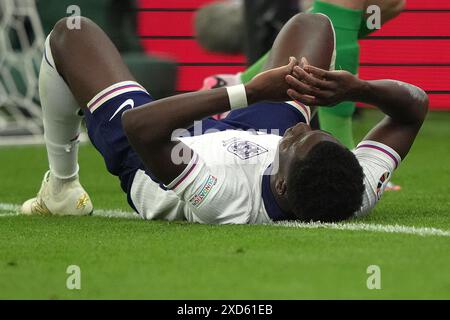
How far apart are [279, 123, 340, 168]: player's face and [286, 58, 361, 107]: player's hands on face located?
0.41 feet

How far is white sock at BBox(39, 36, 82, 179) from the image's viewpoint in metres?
5.33

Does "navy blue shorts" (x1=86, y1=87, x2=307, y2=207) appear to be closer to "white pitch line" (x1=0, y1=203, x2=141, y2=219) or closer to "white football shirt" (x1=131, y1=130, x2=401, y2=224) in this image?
"white football shirt" (x1=131, y1=130, x2=401, y2=224)

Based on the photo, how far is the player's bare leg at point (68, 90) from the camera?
5.12 m

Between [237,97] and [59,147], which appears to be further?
[59,147]

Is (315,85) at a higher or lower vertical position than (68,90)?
higher

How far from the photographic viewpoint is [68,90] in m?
5.34

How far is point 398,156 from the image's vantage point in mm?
5172

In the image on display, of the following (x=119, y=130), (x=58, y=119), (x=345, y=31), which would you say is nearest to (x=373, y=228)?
(x=119, y=130)

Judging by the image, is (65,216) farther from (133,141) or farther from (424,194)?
(424,194)

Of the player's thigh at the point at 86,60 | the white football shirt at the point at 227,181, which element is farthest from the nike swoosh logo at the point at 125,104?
the white football shirt at the point at 227,181

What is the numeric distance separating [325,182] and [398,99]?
65cm

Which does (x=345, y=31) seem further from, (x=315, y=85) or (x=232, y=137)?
(x=315, y=85)

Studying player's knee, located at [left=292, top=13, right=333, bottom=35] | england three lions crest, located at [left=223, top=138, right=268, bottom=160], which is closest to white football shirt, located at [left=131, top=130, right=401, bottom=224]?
england three lions crest, located at [left=223, top=138, right=268, bottom=160]
